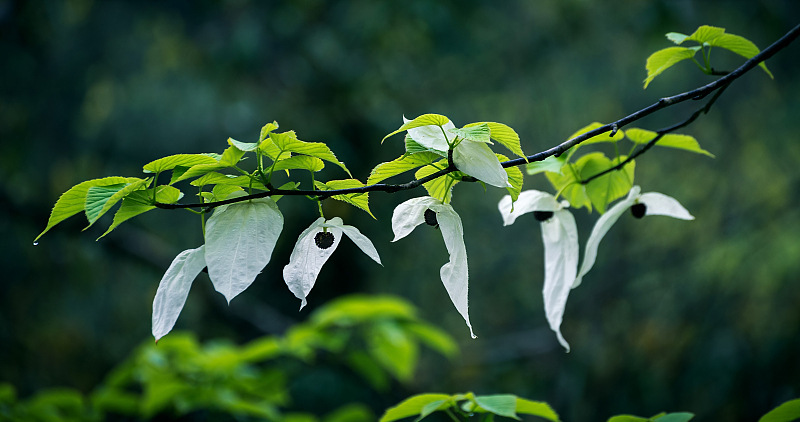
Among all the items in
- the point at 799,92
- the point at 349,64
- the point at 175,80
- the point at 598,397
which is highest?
the point at 175,80

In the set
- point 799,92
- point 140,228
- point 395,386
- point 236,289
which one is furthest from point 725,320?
point 140,228

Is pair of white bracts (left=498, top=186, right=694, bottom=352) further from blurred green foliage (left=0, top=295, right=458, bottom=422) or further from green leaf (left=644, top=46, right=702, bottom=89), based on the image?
blurred green foliage (left=0, top=295, right=458, bottom=422)

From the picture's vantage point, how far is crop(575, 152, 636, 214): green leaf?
55 centimetres

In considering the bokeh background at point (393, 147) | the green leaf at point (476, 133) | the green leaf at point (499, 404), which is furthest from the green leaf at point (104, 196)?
the bokeh background at point (393, 147)

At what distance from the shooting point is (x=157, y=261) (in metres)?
1.72

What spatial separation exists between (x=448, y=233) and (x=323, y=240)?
0.10 meters

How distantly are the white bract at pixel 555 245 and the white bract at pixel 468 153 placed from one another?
14cm

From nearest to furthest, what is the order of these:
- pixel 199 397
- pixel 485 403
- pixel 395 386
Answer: pixel 485 403, pixel 199 397, pixel 395 386

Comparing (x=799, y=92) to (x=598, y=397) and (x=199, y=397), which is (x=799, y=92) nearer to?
(x=598, y=397)

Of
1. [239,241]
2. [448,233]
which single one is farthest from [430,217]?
[239,241]

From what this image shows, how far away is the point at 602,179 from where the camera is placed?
550mm

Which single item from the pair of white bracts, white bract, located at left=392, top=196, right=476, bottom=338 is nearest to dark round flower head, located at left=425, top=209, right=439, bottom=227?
white bract, located at left=392, top=196, right=476, bottom=338

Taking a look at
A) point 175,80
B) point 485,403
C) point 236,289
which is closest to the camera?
point 236,289

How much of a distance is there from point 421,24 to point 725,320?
1742 mm
